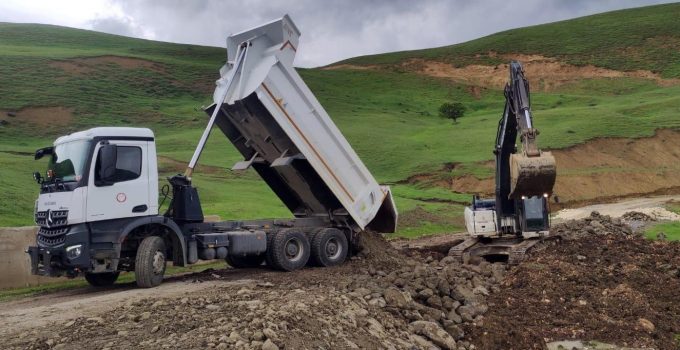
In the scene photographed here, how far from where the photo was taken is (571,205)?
120ft

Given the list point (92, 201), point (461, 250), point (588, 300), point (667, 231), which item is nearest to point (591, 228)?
point (667, 231)

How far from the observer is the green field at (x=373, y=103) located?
33.0 metres

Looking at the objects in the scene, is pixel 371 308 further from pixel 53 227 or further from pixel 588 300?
pixel 53 227

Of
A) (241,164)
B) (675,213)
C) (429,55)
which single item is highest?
(429,55)

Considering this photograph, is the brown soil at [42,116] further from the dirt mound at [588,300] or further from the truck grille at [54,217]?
the dirt mound at [588,300]

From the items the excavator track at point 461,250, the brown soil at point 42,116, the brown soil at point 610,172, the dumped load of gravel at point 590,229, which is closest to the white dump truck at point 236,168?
the excavator track at point 461,250

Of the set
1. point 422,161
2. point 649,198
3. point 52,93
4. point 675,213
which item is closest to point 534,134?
point 675,213

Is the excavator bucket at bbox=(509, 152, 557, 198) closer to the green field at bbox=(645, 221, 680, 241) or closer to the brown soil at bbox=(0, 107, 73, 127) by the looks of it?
the green field at bbox=(645, 221, 680, 241)

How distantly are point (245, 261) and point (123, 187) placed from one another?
4308 mm

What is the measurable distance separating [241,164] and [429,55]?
9810cm

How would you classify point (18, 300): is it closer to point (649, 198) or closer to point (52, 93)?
point (649, 198)

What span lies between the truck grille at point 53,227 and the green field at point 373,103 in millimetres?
8502

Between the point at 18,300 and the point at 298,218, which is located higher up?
the point at 298,218

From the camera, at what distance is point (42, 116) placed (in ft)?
172
